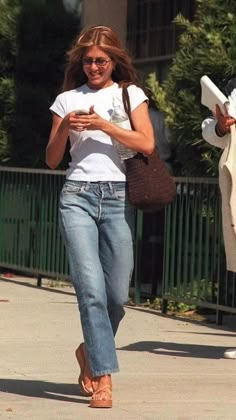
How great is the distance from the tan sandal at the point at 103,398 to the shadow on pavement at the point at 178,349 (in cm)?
210

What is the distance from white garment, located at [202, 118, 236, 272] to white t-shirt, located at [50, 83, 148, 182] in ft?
4.52

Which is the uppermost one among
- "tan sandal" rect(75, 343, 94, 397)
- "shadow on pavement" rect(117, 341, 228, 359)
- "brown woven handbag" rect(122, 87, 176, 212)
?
"brown woven handbag" rect(122, 87, 176, 212)

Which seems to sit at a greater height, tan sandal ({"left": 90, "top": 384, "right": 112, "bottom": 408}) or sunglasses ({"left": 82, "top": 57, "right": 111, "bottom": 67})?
sunglasses ({"left": 82, "top": 57, "right": 111, "bottom": 67})

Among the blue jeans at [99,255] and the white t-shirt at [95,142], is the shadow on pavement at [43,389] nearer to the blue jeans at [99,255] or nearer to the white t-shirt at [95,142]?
the blue jeans at [99,255]

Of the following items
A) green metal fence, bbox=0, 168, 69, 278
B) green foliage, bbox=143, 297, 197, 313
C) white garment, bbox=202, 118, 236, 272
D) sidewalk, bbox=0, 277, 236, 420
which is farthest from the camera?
green metal fence, bbox=0, 168, 69, 278

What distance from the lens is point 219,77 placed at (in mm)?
10766

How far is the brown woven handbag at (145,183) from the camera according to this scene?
7172mm

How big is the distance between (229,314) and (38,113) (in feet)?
15.8

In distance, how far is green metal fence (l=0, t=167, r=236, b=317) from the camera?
1102cm

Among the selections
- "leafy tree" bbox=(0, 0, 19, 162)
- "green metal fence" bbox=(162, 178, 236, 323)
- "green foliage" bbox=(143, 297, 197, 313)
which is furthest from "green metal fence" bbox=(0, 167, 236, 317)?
"leafy tree" bbox=(0, 0, 19, 162)

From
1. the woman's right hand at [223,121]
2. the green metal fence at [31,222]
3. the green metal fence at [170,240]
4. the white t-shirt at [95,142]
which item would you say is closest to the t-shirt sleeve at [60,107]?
the white t-shirt at [95,142]

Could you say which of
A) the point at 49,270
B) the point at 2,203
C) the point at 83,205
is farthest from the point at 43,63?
the point at 83,205

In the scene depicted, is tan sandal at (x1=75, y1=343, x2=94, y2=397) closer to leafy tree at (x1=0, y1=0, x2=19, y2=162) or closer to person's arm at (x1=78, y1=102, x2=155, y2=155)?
person's arm at (x1=78, y1=102, x2=155, y2=155)

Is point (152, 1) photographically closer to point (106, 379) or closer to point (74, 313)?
point (74, 313)
